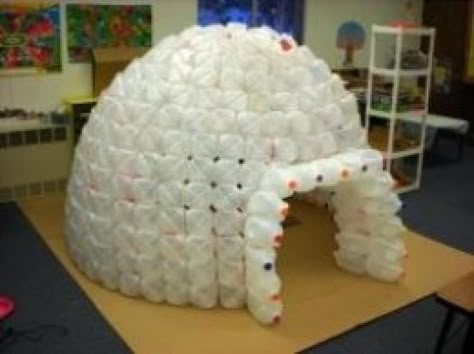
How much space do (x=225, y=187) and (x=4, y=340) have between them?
1.25m

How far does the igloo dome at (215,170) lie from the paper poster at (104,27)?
1.44 meters

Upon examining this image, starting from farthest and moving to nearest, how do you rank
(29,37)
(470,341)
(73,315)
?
(29,37) → (73,315) → (470,341)

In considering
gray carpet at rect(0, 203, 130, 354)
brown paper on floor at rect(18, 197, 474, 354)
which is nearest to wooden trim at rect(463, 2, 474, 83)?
brown paper on floor at rect(18, 197, 474, 354)

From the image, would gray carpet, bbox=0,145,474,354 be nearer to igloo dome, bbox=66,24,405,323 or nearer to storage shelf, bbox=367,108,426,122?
igloo dome, bbox=66,24,405,323

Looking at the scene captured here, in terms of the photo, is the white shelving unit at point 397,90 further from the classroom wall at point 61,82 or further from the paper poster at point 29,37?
the paper poster at point 29,37

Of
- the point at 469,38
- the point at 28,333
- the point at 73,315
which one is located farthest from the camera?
the point at 469,38

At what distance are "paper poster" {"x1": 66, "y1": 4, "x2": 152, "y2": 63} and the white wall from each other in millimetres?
1868

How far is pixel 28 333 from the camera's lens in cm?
275

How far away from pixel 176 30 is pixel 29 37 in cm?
127

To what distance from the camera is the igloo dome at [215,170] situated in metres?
2.79

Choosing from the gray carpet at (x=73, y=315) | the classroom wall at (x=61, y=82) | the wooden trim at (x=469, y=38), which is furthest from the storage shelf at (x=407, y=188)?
the classroom wall at (x=61, y=82)

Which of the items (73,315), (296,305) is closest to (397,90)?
(296,305)

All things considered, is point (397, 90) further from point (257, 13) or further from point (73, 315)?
point (73, 315)

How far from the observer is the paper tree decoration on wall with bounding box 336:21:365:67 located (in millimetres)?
6109
